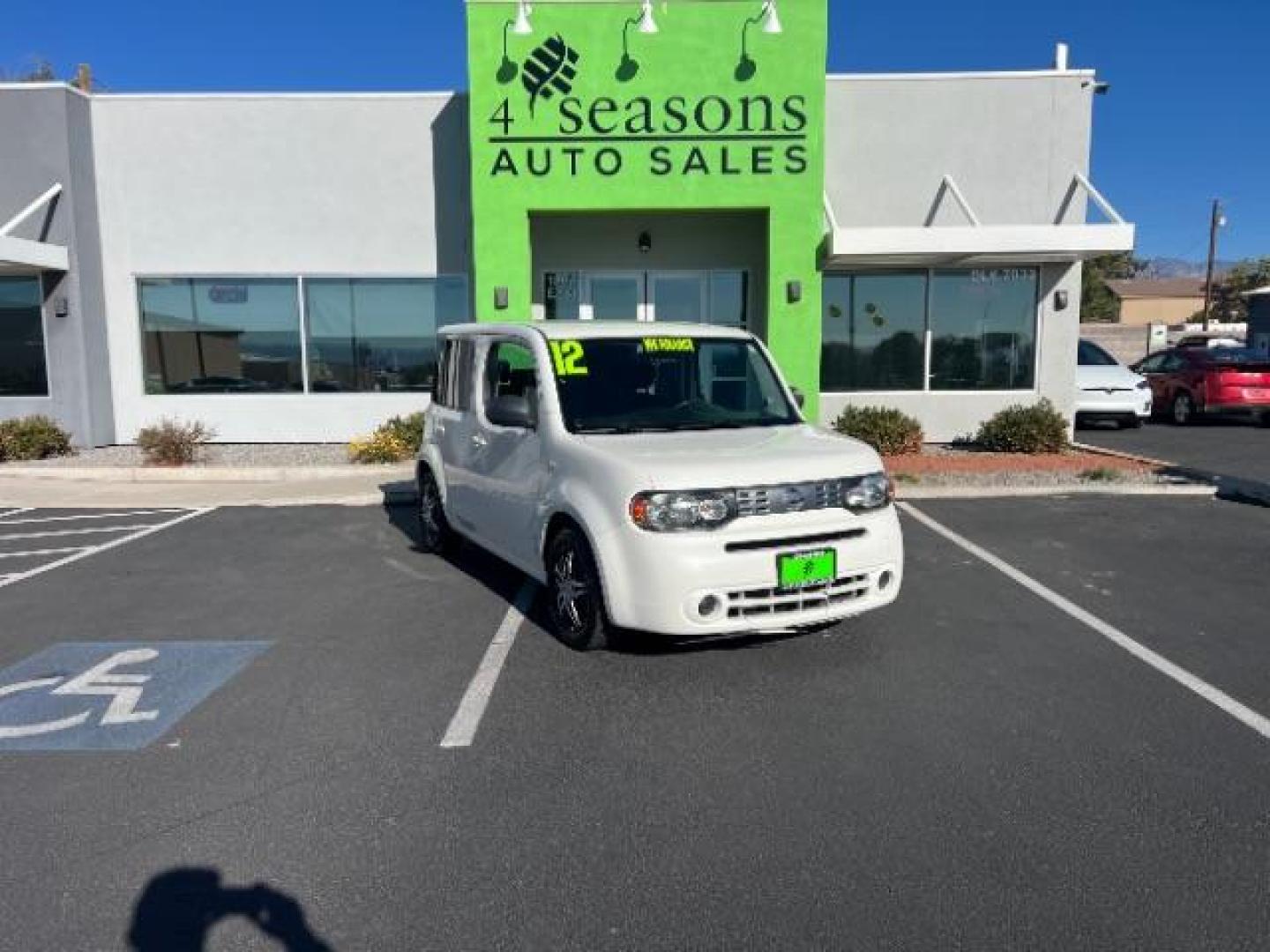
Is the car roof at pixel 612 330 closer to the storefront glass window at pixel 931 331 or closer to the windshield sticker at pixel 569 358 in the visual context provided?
the windshield sticker at pixel 569 358

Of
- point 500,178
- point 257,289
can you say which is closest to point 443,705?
point 500,178

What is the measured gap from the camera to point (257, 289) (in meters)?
14.4

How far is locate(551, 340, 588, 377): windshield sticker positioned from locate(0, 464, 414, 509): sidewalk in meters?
5.12

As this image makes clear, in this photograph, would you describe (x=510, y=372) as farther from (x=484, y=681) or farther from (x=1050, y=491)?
(x=1050, y=491)

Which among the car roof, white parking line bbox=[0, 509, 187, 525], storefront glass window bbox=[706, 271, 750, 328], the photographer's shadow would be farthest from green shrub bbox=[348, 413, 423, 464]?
the photographer's shadow

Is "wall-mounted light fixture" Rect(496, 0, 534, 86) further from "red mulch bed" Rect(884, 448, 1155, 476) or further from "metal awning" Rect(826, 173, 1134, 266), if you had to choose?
"red mulch bed" Rect(884, 448, 1155, 476)

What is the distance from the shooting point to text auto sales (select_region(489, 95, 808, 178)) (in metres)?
12.3

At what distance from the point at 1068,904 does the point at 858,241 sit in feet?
34.4

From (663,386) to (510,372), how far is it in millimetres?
1110

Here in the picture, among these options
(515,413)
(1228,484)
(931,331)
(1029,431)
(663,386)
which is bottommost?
(1228,484)

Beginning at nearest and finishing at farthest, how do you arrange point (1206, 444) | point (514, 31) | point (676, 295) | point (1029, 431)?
point (514, 31), point (1029, 431), point (676, 295), point (1206, 444)

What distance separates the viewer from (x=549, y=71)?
12.2 m

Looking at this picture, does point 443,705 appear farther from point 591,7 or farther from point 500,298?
point 591,7

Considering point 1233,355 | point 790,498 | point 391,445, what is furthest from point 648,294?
point 1233,355
